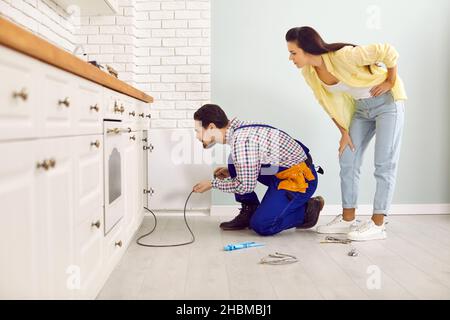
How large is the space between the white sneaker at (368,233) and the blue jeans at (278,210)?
323mm

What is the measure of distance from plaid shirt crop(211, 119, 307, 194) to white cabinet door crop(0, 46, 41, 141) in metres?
1.60

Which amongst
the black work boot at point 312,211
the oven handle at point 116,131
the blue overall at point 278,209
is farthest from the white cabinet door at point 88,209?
the black work boot at point 312,211

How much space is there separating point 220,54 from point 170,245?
1495 mm

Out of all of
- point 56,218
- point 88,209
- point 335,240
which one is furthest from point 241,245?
point 56,218

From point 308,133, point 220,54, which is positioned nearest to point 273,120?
point 308,133

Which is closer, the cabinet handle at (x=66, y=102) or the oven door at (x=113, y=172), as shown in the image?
the cabinet handle at (x=66, y=102)

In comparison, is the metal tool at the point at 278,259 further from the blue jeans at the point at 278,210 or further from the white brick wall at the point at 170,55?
the white brick wall at the point at 170,55

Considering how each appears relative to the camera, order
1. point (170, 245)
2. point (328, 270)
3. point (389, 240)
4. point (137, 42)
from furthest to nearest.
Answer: point (137, 42) → point (389, 240) → point (170, 245) → point (328, 270)

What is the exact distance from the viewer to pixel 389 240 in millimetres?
2742

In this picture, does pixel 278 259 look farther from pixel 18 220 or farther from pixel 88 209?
pixel 18 220

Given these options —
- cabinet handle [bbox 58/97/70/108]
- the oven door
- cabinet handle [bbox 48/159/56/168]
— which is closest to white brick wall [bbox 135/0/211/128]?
the oven door

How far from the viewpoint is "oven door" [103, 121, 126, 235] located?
6.34 ft

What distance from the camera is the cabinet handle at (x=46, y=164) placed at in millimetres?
1171
